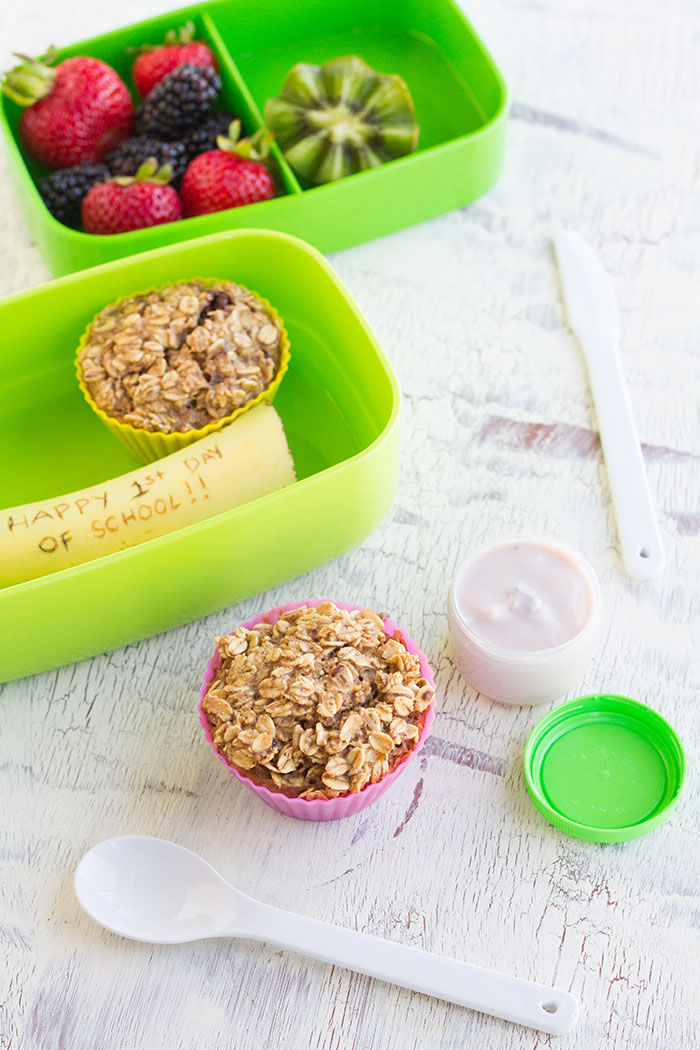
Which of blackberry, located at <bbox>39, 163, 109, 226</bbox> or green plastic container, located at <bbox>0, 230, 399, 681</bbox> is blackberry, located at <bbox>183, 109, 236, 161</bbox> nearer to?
blackberry, located at <bbox>39, 163, 109, 226</bbox>

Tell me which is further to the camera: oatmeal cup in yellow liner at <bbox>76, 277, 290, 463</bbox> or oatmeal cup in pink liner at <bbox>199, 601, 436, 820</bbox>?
oatmeal cup in yellow liner at <bbox>76, 277, 290, 463</bbox>

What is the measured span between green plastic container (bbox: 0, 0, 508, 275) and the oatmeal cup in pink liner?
566 mm

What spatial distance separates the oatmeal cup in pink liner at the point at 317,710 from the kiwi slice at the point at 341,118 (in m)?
0.68

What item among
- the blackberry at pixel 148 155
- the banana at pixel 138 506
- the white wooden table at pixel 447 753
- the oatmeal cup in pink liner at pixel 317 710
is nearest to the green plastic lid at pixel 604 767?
the white wooden table at pixel 447 753

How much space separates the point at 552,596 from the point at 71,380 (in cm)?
62

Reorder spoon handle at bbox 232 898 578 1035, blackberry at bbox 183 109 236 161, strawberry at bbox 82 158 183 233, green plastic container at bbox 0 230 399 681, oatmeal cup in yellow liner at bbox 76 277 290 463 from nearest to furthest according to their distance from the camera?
spoon handle at bbox 232 898 578 1035, green plastic container at bbox 0 230 399 681, oatmeal cup in yellow liner at bbox 76 277 290 463, strawberry at bbox 82 158 183 233, blackberry at bbox 183 109 236 161

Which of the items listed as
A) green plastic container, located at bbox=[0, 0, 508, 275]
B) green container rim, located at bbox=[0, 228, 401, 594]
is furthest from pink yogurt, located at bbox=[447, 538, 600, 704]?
green plastic container, located at bbox=[0, 0, 508, 275]

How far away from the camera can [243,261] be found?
1.30m

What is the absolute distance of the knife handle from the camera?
1205 mm

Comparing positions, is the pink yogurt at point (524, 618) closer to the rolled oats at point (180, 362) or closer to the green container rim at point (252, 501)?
the green container rim at point (252, 501)

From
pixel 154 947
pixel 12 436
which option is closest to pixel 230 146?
pixel 12 436

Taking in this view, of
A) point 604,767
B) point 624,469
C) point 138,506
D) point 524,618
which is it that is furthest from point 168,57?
point 604,767

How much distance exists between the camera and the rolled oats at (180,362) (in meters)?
1.19

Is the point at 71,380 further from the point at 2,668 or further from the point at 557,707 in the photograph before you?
the point at 557,707
